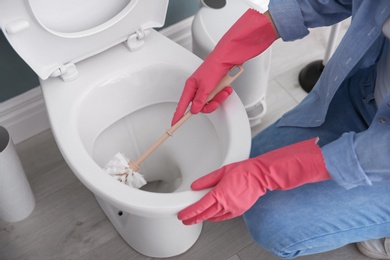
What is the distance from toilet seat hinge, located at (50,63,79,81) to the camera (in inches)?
38.4

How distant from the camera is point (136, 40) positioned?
1063mm

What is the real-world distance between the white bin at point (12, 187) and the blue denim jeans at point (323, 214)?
0.56 m

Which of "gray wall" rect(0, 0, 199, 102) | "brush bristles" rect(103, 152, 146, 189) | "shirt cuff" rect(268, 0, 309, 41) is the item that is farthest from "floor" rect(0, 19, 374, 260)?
"shirt cuff" rect(268, 0, 309, 41)

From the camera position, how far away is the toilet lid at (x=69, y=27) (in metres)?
0.88

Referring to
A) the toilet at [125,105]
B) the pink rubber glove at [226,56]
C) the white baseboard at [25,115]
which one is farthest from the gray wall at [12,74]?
the pink rubber glove at [226,56]

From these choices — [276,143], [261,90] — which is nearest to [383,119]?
[276,143]

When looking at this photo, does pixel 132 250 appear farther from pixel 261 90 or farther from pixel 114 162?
pixel 261 90

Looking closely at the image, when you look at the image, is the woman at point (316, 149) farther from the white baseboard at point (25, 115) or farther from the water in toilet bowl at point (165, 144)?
the white baseboard at point (25, 115)

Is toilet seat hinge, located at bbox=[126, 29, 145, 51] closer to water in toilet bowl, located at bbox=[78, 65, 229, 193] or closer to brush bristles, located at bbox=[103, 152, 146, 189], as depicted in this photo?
water in toilet bowl, located at bbox=[78, 65, 229, 193]

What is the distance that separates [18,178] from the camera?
1.16 metres

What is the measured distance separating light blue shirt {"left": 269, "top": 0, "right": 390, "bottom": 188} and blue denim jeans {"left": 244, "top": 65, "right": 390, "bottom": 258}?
0.32 feet

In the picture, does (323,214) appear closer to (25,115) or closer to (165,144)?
(165,144)

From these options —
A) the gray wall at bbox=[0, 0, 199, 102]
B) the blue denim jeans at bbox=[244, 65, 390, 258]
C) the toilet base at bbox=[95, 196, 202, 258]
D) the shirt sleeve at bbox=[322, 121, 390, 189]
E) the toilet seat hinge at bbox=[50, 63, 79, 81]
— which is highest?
the shirt sleeve at bbox=[322, 121, 390, 189]

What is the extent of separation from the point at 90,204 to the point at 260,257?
0.47m
